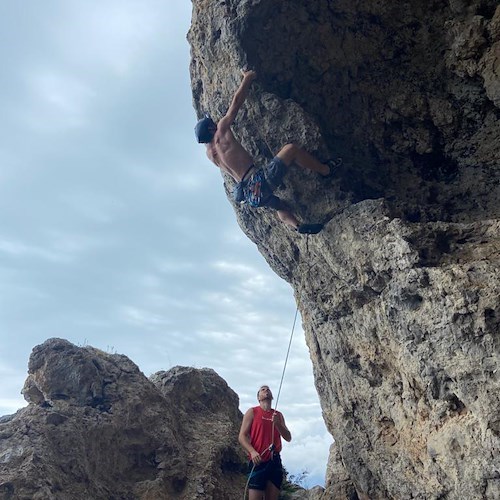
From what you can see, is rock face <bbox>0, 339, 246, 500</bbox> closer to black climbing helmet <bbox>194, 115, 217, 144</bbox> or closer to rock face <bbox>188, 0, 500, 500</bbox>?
rock face <bbox>188, 0, 500, 500</bbox>

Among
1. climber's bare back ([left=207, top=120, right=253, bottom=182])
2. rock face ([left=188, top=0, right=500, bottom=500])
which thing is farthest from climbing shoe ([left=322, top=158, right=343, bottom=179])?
climber's bare back ([left=207, top=120, right=253, bottom=182])

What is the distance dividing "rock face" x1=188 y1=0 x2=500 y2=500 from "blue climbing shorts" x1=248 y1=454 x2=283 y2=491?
103cm

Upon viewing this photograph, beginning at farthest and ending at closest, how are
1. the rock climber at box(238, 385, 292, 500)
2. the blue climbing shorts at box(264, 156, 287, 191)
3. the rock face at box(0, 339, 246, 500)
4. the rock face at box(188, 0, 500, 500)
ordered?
1. the rock face at box(0, 339, 246, 500)
2. the rock climber at box(238, 385, 292, 500)
3. the blue climbing shorts at box(264, 156, 287, 191)
4. the rock face at box(188, 0, 500, 500)

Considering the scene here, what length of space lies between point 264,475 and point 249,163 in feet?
15.3

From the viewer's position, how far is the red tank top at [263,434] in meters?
8.45

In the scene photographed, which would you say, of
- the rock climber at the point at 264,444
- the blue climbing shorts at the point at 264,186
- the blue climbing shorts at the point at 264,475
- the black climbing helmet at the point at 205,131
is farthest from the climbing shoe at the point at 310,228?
the blue climbing shorts at the point at 264,475

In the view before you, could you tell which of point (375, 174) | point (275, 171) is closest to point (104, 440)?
point (275, 171)

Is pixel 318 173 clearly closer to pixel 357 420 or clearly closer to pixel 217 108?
pixel 217 108

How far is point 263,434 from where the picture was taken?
27.9ft

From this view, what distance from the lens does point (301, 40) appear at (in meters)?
8.80

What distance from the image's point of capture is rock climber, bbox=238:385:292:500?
8375 mm

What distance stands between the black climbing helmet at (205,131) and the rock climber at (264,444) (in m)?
4.00

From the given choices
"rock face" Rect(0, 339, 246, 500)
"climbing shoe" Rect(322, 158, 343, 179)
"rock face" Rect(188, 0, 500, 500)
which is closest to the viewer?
"rock face" Rect(188, 0, 500, 500)

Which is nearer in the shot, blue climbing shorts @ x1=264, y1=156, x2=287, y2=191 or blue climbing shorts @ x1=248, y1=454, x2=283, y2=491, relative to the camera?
blue climbing shorts @ x1=264, y1=156, x2=287, y2=191
